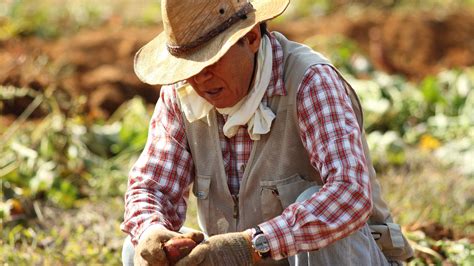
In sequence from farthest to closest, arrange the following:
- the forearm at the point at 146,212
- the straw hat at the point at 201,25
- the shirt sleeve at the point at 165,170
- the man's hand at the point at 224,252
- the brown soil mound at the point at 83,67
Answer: the brown soil mound at the point at 83,67 < the shirt sleeve at the point at 165,170 < the forearm at the point at 146,212 < the straw hat at the point at 201,25 < the man's hand at the point at 224,252

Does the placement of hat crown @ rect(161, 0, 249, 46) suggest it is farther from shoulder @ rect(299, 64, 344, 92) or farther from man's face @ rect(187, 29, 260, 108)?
shoulder @ rect(299, 64, 344, 92)

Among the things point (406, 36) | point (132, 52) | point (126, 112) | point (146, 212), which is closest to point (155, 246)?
point (146, 212)

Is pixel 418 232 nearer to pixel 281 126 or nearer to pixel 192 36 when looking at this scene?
pixel 281 126

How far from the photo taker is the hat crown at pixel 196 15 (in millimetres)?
3221

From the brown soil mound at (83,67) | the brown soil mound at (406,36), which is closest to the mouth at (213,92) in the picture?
the brown soil mound at (83,67)

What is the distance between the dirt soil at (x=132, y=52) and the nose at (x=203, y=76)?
3175mm

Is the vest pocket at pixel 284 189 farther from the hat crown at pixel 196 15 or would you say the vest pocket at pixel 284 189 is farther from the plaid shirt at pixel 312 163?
the hat crown at pixel 196 15

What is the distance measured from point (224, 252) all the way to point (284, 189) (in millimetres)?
423

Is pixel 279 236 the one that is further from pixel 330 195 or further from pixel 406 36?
pixel 406 36

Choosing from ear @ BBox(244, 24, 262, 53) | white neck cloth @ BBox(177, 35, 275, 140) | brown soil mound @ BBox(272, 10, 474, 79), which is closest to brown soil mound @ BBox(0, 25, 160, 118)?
brown soil mound @ BBox(272, 10, 474, 79)

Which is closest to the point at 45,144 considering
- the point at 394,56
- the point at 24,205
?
the point at 24,205

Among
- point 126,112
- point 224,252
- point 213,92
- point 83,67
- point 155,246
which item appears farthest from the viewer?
point 83,67

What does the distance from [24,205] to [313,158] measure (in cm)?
219

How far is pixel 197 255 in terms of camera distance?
10.1 ft
